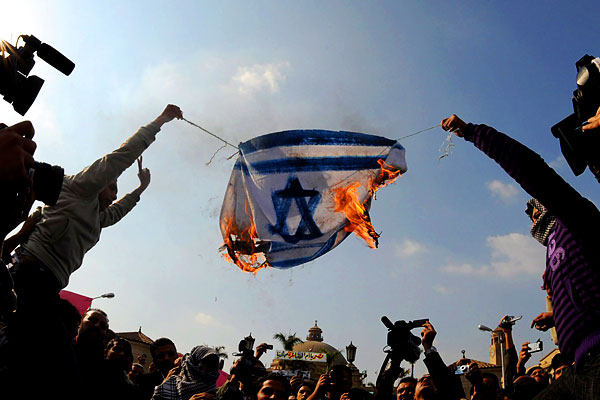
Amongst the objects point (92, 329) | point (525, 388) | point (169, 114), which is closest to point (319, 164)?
point (169, 114)

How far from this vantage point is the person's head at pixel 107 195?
471 cm

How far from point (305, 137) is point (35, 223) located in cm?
415

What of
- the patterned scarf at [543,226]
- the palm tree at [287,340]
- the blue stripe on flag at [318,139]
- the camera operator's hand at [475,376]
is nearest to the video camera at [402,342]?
the camera operator's hand at [475,376]

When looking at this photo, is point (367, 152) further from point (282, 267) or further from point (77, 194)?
point (77, 194)

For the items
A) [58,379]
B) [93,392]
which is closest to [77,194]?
[93,392]

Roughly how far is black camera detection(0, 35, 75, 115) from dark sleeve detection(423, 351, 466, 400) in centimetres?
389

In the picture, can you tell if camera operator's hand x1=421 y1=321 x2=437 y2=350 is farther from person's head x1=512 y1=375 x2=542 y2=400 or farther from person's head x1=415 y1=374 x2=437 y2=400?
person's head x1=512 y1=375 x2=542 y2=400

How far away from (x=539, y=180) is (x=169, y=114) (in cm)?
390

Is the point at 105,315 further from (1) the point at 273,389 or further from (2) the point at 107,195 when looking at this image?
(1) the point at 273,389

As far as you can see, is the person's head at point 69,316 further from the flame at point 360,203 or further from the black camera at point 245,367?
the flame at point 360,203

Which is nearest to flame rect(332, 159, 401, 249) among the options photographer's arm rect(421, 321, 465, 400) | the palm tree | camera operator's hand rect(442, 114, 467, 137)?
photographer's arm rect(421, 321, 465, 400)

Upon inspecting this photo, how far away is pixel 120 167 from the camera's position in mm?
4230

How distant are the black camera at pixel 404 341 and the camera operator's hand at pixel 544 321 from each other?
150 cm

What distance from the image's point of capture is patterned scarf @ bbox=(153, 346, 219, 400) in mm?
4996
